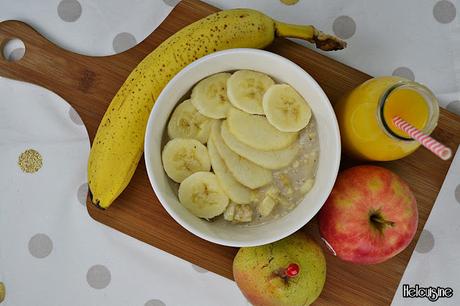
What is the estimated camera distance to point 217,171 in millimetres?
751

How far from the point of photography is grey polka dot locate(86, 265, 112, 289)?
3.03ft

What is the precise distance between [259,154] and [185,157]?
0.36 ft

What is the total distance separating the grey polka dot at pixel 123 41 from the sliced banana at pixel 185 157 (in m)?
0.24

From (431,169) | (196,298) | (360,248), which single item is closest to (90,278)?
(196,298)

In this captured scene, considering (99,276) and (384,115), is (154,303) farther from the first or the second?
(384,115)

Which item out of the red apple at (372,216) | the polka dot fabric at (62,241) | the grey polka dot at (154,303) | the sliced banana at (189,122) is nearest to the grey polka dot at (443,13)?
the red apple at (372,216)

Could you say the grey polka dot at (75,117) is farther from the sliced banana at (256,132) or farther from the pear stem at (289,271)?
the pear stem at (289,271)

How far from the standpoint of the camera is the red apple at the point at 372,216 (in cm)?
73

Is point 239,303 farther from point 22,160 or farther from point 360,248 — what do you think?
point 22,160

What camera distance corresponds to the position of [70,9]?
0.91 metres

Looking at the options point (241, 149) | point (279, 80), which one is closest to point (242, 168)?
point (241, 149)

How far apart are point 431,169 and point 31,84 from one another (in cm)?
69

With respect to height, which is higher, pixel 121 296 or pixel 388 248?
pixel 388 248

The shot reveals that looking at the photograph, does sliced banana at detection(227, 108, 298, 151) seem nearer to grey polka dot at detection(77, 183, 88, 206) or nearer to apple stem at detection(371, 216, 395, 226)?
apple stem at detection(371, 216, 395, 226)
